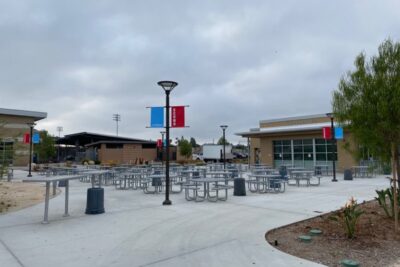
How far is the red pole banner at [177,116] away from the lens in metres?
10.4

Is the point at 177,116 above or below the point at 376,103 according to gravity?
above

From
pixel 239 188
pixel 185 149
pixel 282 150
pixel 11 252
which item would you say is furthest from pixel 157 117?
pixel 185 149

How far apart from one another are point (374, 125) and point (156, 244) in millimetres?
4243

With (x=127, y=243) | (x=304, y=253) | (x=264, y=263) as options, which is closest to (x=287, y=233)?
(x=304, y=253)

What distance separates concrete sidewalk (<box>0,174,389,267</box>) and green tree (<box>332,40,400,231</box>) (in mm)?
2390

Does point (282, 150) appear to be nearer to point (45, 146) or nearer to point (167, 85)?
point (167, 85)

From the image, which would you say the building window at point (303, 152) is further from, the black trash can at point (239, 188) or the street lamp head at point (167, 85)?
the street lamp head at point (167, 85)

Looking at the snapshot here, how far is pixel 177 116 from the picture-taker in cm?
1041

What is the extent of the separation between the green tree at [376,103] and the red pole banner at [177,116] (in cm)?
505

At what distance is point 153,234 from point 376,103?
14.9 feet

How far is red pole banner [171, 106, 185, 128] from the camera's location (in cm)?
1038

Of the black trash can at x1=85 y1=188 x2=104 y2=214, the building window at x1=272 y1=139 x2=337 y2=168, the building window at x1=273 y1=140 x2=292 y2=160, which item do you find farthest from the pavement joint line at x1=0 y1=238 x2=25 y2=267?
the building window at x1=273 y1=140 x2=292 y2=160

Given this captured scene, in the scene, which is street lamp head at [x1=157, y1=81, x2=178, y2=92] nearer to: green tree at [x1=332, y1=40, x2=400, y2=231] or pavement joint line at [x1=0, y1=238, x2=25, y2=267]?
green tree at [x1=332, y1=40, x2=400, y2=231]

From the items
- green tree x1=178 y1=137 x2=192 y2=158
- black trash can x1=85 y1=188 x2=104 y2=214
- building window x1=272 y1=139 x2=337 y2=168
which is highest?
green tree x1=178 y1=137 x2=192 y2=158
